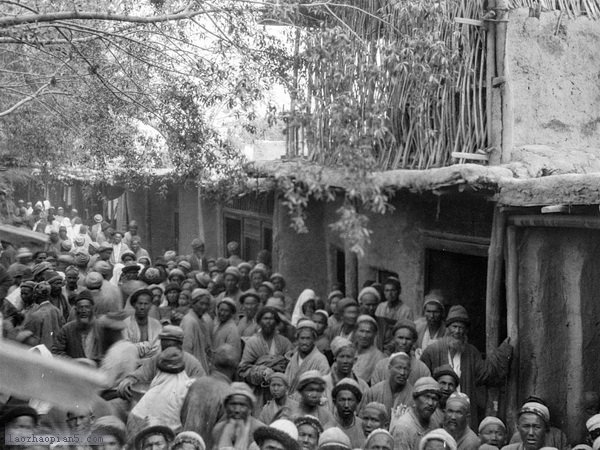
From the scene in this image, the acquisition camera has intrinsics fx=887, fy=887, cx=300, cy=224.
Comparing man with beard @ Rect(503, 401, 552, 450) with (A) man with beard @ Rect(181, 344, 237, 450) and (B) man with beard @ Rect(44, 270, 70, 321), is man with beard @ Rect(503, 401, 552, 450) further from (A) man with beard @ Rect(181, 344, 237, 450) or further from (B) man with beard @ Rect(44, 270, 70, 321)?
(B) man with beard @ Rect(44, 270, 70, 321)

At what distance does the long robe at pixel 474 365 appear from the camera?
23.7 ft

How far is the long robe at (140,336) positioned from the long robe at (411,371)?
2.04 m

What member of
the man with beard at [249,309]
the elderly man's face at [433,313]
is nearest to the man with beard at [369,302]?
the elderly man's face at [433,313]

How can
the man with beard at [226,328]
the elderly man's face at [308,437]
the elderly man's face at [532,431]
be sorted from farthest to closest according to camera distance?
the man with beard at [226,328] < the elderly man's face at [532,431] < the elderly man's face at [308,437]

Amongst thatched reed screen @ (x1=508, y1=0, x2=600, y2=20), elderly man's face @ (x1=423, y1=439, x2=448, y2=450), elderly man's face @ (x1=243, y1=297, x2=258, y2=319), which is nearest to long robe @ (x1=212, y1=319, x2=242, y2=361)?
elderly man's face @ (x1=243, y1=297, x2=258, y2=319)

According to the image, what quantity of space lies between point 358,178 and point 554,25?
2.86 meters

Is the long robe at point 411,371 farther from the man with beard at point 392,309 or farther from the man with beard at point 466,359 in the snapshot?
the man with beard at point 392,309

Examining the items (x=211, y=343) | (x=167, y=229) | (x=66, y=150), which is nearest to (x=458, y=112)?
(x=211, y=343)

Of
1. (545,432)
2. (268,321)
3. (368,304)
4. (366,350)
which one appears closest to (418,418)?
(545,432)

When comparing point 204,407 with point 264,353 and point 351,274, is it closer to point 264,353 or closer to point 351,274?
point 264,353

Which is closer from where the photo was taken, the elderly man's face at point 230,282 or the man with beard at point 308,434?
the man with beard at point 308,434

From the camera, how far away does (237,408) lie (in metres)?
5.83

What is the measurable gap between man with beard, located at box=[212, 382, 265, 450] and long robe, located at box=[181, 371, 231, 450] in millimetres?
162

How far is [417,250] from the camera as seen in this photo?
376 inches
